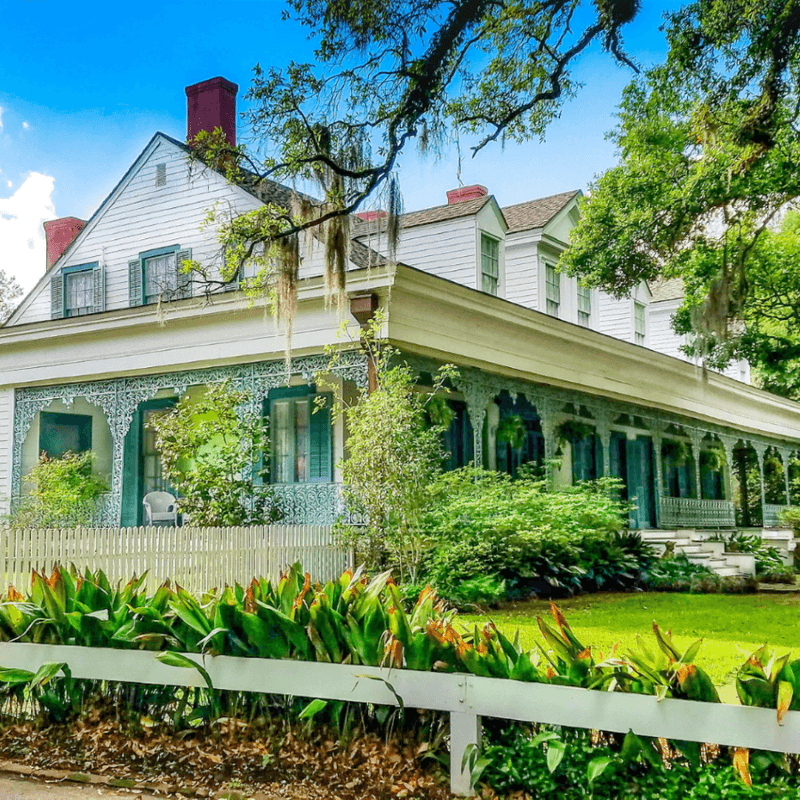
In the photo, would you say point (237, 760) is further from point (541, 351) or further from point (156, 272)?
point (156, 272)

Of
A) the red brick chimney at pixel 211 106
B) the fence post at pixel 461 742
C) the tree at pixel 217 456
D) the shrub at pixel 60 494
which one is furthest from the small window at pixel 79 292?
the fence post at pixel 461 742

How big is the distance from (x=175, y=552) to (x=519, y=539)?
15.2 feet

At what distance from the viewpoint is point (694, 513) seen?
22953 mm

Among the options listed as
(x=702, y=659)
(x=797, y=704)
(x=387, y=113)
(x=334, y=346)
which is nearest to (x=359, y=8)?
(x=387, y=113)

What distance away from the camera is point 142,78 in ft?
40.6

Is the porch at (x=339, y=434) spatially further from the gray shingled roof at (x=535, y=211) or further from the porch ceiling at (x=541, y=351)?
the gray shingled roof at (x=535, y=211)

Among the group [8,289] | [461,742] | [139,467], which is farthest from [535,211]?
[8,289]

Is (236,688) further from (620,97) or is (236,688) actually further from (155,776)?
(620,97)

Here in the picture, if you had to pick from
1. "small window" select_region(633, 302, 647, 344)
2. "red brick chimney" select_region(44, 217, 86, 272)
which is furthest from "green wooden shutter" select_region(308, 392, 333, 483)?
"small window" select_region(633, 302, 647, 344)

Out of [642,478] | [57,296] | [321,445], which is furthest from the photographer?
[642,478]

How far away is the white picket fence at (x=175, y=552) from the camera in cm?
899

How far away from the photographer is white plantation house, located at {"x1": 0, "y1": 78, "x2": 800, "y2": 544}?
14.3 metres

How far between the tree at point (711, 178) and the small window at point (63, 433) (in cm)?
1068

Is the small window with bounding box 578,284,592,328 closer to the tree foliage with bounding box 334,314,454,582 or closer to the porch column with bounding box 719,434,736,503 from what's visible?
the porch column with bounding box 719,434,736,503
